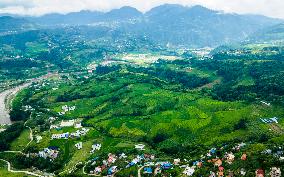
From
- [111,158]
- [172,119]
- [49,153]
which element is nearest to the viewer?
[111,158]

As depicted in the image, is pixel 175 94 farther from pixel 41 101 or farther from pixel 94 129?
pixel 41 101

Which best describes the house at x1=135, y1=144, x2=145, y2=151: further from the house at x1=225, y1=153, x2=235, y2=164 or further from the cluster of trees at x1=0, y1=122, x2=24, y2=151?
the cluster of trees at x1=0, y1=122, x2=24, y2=151

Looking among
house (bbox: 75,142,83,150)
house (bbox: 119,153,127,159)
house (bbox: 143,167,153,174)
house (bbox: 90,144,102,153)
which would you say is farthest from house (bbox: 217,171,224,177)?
house (bbox: 75,142,83,150)

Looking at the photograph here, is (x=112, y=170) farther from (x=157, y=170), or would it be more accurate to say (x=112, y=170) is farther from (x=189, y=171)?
(x=189, y=171)

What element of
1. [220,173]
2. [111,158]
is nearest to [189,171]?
[220,173]

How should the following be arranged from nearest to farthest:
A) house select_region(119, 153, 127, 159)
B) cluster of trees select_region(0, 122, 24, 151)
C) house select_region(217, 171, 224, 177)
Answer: house select_region(217, 171, 224, 177), house select_region(119, 153, 127, 159), cluster of trees select_region(0, 122, 24, 151)

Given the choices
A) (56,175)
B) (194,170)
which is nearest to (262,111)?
(194,170)

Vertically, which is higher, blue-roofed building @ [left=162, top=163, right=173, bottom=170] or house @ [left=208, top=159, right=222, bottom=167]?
house @ [left=208, top=159, right=222, bottom=167]

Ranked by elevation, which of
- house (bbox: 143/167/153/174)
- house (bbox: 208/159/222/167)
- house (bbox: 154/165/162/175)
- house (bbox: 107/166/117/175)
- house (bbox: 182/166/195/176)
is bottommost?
house (bbox: 107/166/117/175)

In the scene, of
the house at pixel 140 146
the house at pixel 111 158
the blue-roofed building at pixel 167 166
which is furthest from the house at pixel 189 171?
the house at pixel 140 146

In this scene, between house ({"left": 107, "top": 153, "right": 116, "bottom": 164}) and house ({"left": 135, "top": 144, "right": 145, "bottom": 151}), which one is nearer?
house ({"left": 107, "top": 153, "right": 116, "bottom": 164})

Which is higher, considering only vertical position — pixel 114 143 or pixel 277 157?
pixel 277 157
